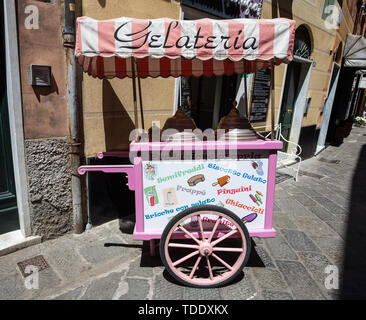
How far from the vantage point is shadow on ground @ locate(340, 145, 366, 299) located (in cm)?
277

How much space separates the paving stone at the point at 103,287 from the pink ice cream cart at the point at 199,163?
2.04ft

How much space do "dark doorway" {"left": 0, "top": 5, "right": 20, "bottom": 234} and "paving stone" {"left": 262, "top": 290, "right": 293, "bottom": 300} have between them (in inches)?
122

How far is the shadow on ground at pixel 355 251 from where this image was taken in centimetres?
277

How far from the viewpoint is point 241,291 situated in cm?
264

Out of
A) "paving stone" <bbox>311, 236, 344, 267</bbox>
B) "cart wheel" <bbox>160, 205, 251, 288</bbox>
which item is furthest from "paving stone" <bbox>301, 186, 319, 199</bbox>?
"cart wheel" <bbox>160, 205, 251, 288</bbox>

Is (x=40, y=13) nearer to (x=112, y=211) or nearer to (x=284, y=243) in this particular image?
(x=112, y=211)

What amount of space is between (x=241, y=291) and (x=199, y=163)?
1380 mm

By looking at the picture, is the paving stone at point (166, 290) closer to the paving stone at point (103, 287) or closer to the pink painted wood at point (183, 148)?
the paving stone at point (103, 287)

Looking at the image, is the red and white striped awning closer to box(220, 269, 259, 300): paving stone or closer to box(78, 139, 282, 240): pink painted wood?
box(78, 139, 282, 240): pink painted wood

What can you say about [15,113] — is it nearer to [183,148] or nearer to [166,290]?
[183,148]

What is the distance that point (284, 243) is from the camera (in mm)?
3566

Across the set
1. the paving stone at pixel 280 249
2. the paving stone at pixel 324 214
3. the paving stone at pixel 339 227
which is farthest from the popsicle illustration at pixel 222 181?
the paving stone at pixel 324 214

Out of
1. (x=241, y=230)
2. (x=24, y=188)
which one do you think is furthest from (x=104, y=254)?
(x=241, y=230)

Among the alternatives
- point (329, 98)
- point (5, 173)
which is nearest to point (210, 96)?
point (5, 173)
